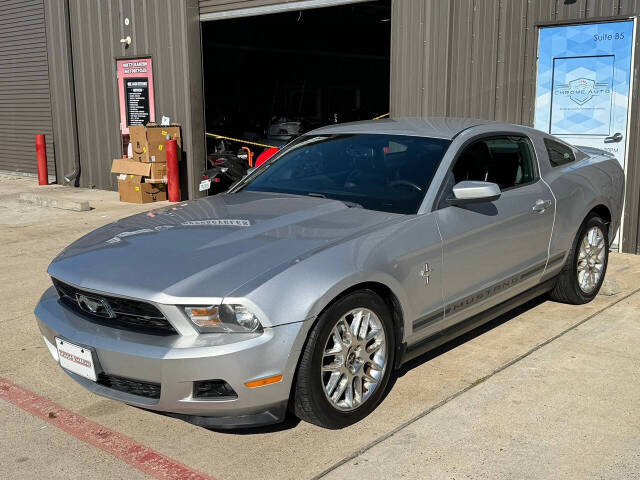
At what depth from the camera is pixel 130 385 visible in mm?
3416

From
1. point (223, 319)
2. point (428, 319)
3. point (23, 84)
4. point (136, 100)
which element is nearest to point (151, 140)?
point (136, 100)

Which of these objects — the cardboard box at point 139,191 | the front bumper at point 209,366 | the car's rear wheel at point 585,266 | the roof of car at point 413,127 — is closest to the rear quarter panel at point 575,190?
the car's rear wheel at point 585,266

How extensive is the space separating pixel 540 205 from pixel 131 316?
3024 millimetres

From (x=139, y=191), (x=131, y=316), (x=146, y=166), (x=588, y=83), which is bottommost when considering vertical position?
(x=139, y=191)

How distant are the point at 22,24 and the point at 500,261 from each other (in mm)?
14433

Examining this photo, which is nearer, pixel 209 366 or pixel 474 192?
pixel 209 366

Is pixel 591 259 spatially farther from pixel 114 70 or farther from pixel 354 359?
pixel 114 70

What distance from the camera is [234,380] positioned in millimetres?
3207

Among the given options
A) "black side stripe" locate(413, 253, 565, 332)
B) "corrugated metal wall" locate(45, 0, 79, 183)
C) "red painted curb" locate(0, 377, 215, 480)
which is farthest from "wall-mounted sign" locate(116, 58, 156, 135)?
"black side stripe" locate(413, 253, 565, 332)

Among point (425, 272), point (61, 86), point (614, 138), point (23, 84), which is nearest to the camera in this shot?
point (425, 272)

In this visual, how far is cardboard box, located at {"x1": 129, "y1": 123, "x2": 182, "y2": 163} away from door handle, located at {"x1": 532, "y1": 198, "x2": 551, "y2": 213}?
8.51m

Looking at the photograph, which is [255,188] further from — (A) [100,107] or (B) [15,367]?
(A) [100,107]

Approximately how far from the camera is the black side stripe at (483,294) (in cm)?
410

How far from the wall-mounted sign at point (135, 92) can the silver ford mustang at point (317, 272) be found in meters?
8.67
